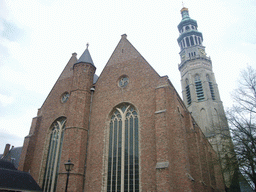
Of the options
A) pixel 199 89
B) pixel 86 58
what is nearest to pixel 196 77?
pixel 199 89

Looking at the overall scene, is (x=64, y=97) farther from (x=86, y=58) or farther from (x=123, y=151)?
(x=123, y=151)

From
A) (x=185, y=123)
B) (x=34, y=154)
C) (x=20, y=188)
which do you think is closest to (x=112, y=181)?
(x=20, y=188)

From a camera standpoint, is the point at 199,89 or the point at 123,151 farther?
the point at 199,89

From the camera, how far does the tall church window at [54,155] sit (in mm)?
16355

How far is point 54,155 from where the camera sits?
1731 centimetres

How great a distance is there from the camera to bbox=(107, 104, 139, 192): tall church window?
44.1 ft

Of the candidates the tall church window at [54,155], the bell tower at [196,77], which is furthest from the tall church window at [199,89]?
the tall church window at [54,155]

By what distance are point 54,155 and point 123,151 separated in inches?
260

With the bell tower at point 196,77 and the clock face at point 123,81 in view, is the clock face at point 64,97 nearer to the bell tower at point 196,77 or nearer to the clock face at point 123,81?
the clock face at point 123,81

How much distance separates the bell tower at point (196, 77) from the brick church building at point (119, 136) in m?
15.8

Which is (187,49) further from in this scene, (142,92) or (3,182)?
(3,182)

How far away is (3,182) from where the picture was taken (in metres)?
13.1

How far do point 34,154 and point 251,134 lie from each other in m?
17.1

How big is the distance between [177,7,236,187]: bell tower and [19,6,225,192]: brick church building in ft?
52.0
